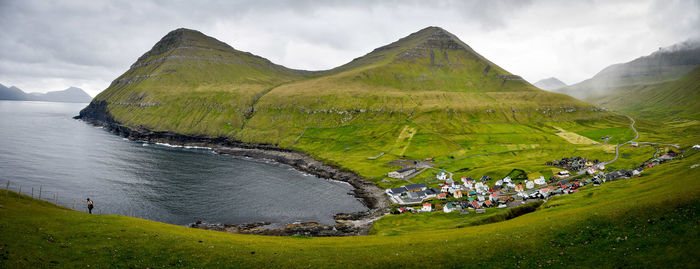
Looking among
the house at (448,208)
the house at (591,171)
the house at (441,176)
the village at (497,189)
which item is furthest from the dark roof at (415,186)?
the house at (591,171)

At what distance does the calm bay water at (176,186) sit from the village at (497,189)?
22.0 meters

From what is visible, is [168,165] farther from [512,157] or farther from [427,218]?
[512,157]

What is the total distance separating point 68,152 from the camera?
581ft

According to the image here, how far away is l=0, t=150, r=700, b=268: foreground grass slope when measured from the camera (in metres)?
29.8

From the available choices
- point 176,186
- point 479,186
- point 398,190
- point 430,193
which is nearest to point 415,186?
point 398,190

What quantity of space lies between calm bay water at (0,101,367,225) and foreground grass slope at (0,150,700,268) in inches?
2389

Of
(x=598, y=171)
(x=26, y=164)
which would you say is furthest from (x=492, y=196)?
(x=26, y=164)

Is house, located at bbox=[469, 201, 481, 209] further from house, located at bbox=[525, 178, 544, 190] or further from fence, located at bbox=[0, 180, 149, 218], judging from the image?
fence, located at bbox=[0, 180, 149, 218]

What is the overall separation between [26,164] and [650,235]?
206736mm

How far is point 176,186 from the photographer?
132 meters

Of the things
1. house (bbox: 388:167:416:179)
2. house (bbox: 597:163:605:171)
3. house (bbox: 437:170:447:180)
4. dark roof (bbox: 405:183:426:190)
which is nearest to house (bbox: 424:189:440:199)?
dark roof (bbox: 405:183:426:190)

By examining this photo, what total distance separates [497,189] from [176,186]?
130 metres

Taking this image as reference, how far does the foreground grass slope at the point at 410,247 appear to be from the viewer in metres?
29.8

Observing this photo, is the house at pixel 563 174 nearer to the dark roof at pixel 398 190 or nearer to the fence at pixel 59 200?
the dark roof at pixel 398 190
